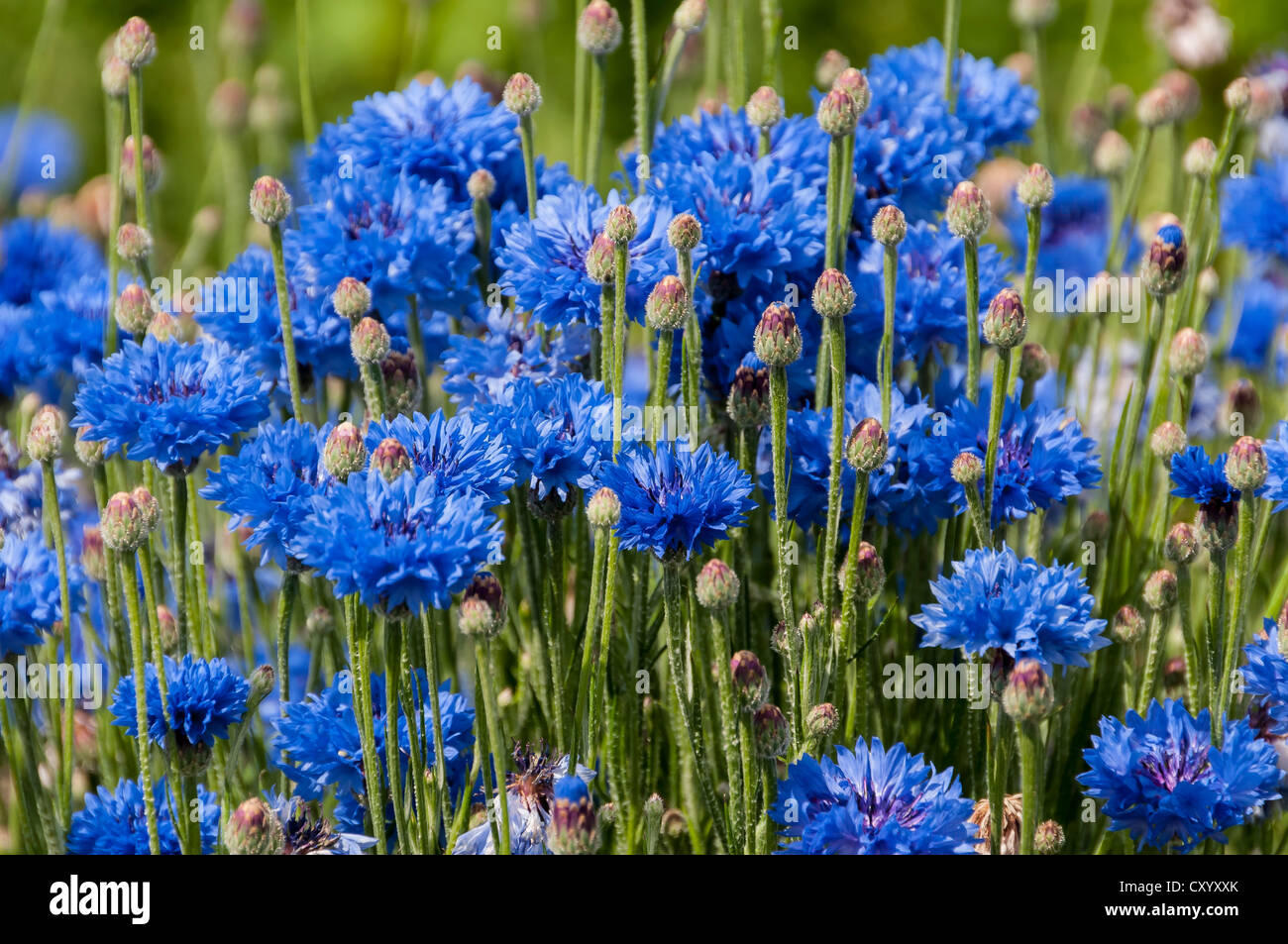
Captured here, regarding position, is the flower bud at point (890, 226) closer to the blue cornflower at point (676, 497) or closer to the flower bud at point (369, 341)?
the blue cornflower at point (676, 497)

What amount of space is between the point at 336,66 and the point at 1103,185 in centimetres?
229

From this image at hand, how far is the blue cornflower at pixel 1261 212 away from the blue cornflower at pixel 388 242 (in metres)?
1.05

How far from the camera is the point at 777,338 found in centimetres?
113

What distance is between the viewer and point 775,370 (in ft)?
3.78

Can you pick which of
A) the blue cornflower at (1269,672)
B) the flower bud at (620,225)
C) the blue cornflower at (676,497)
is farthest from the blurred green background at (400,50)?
the blue cornflower at (1269,672)

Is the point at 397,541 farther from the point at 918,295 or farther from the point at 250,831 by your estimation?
the point at 918,295

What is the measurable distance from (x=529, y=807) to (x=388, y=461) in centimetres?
37

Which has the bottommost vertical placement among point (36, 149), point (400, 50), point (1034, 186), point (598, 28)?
point (1034, 186)

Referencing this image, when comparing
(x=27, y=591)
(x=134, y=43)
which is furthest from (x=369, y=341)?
(x=134, y=43)

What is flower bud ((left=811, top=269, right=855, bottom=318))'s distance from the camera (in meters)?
1.17

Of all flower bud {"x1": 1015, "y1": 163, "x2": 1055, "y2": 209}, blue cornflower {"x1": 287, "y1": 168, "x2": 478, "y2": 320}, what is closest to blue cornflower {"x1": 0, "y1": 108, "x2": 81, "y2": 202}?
blue cornflower {"x1": 287, "y1": 168, "x2": 478, "y2": 320}

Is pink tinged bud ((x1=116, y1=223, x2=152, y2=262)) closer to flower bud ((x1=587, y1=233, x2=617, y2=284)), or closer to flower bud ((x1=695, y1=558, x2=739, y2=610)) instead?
flower bud ((x1=587, y1=233, x2=617, y2=284))

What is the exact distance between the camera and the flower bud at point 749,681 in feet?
Result: 3.68
